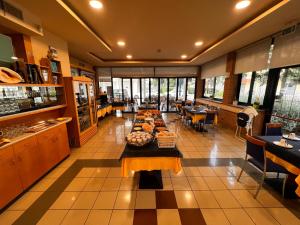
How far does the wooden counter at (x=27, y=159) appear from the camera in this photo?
6.15 ft

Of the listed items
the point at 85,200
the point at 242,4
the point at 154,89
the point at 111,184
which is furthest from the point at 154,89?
the point at 85,200

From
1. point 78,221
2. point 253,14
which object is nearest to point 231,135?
point 253,14

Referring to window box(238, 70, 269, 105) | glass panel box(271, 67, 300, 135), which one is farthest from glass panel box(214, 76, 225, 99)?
glass panel box(271, 67, 300, 135)

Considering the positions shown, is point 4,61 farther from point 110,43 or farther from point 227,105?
point 227,105

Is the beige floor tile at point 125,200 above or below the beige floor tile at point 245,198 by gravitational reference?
below

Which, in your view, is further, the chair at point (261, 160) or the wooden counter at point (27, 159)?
the chair at point (261, 160)

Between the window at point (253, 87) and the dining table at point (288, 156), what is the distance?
8.81 ft

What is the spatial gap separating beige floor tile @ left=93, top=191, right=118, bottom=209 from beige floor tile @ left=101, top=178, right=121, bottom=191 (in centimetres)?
9

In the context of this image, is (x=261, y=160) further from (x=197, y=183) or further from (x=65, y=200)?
(x=65, y=200)

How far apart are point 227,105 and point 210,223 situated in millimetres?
4856

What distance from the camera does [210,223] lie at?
169 centimetres

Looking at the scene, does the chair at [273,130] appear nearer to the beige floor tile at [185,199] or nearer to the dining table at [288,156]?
the dining table at [288,156]

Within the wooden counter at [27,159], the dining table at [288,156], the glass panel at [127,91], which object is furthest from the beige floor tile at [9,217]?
the glass panel at [127,91]

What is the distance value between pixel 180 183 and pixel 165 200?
48 cm
